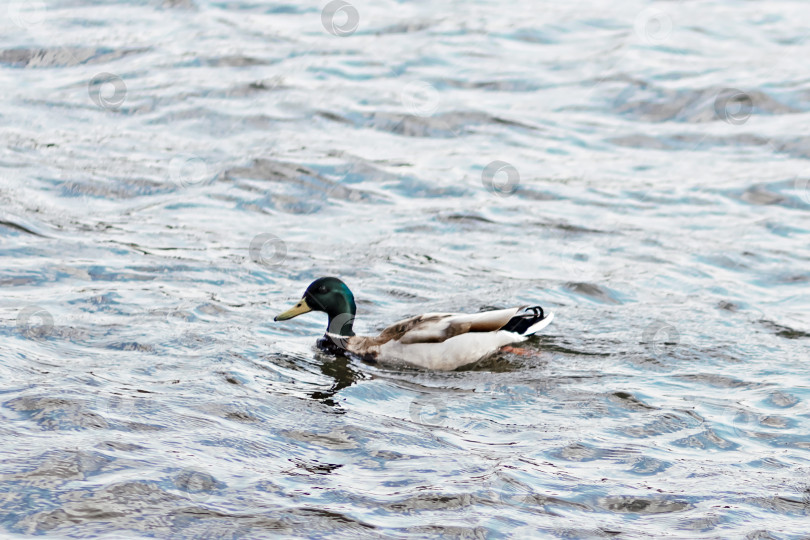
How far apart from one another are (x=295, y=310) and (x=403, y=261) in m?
2.33

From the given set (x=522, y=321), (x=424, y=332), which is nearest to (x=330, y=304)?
(x=424, y=332)

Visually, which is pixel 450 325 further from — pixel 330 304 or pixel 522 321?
pixel 330 304

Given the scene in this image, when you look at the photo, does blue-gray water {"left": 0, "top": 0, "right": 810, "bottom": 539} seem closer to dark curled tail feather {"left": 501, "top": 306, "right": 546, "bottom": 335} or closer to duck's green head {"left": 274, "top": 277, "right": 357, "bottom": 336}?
dark curled tail feather {"left": 501, "top": 306, "right": 546, "bottom": 335}

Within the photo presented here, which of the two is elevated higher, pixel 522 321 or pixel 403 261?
pixel 403 261

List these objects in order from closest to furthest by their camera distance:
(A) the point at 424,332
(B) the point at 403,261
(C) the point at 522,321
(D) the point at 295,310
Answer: (A) the point at 424,332
(D) the point at 295,310
(C) the point at 522,321
(B) the point at 403,261

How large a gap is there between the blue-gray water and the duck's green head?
0.35m

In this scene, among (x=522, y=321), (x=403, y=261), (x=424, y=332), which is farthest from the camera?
(x=403, y=261)

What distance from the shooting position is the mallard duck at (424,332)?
9648mm

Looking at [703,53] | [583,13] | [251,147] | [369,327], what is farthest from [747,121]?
[369,327]

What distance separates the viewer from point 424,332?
962 cm

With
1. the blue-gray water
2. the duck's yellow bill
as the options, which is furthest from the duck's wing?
the duck's yellow bill

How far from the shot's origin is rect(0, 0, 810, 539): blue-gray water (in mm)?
6691

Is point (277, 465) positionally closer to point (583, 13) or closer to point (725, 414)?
point (725, 414)

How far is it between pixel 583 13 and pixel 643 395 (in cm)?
1535
